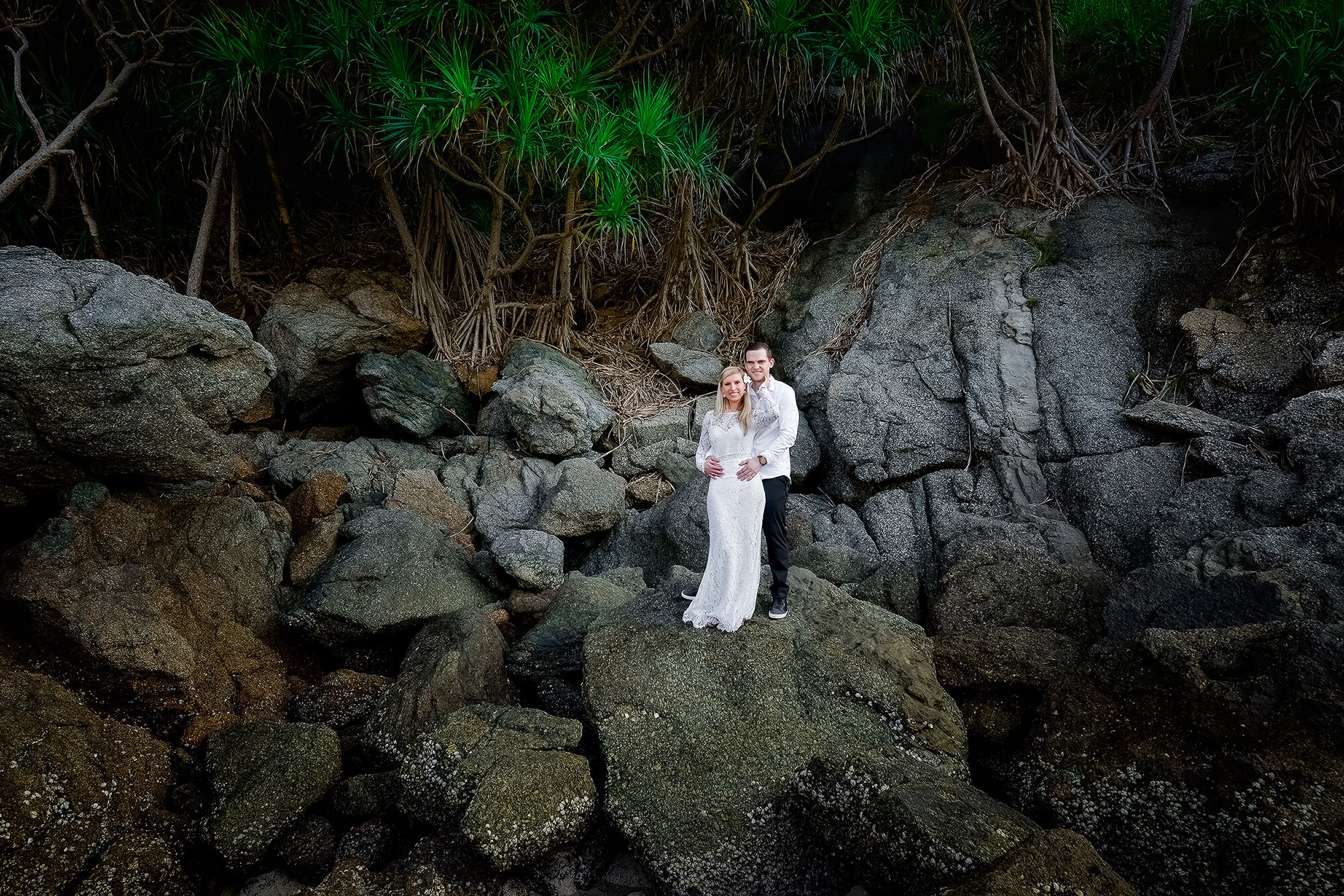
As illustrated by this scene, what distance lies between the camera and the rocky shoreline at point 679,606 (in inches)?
112

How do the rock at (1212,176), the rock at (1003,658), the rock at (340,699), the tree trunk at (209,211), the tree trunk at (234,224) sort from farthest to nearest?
the tree trunk at (234,224) → the tree trunk at (209,211) → the rock at (1212,176) → the rock at (340,699) → the rock at (1003,658)

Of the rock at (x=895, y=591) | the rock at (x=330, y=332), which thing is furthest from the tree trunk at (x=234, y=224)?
the rock at (x=895, y=591)

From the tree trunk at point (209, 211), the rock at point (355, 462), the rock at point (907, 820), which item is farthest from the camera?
the tree trunk at point (209, 211)

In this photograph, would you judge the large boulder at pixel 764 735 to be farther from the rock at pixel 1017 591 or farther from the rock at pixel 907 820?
the rock at pixel 1017 591

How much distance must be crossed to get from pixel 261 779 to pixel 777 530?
260cm

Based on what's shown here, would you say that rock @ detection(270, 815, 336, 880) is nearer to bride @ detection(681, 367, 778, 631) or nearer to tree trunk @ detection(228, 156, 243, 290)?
bride @ detection(681, 367, 778, 631)

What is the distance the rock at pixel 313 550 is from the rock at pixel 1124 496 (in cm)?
476

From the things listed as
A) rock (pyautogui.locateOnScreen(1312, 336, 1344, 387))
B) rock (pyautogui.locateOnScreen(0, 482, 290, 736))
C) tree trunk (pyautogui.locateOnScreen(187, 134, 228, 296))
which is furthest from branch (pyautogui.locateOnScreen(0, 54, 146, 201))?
rock (pyautogui.locateOnScreen(1312, 336, 1344, 387))

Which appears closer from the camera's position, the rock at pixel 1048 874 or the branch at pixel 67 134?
the rock at pixel 1048 874

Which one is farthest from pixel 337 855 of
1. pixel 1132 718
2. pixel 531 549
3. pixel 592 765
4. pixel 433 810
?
pixel 1132 718

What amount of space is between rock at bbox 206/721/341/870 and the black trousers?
2.27m

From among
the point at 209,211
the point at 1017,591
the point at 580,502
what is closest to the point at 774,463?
the point at 1017,591

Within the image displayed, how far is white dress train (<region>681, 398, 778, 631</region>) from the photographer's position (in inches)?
146

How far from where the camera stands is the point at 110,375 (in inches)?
147
